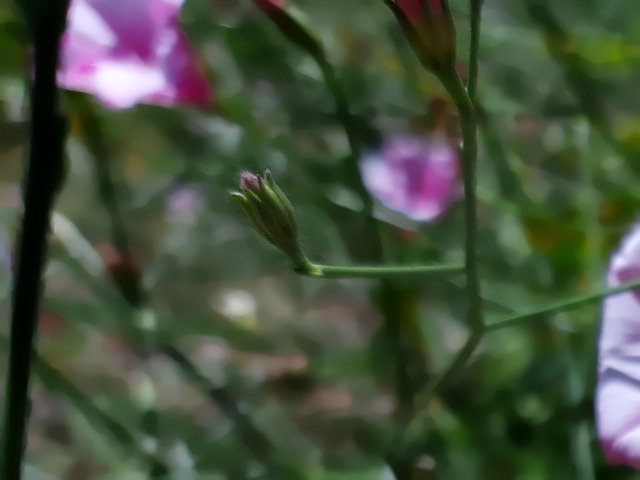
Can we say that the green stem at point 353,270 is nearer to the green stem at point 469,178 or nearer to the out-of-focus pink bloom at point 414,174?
the green stem at point 469,178

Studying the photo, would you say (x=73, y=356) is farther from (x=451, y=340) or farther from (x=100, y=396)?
(x=451, y=340)

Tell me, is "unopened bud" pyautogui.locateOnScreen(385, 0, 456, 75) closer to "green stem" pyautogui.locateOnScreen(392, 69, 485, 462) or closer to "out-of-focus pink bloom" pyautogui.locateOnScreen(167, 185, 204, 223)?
"green stem" pyautogui.locateOnScreen(392, 69, 485, 462)

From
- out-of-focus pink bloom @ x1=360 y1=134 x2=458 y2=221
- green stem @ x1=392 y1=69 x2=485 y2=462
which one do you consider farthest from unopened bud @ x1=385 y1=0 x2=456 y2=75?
out-of-focus pink bloom @ x1=360 y1=134 x2=458 y2=221

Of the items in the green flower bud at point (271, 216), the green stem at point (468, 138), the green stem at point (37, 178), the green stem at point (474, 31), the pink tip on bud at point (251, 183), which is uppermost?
the green stem at point (474, 31)

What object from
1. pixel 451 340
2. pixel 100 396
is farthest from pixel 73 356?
pixel 451 340

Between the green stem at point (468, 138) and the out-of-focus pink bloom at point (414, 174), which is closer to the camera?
the green stem at point (468, 138)

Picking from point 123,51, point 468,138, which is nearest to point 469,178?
point 468,138

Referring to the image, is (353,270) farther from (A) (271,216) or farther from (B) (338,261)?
(B) (338,261)

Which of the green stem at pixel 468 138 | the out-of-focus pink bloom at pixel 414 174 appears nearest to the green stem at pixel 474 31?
the green stem at pixel 468 138
